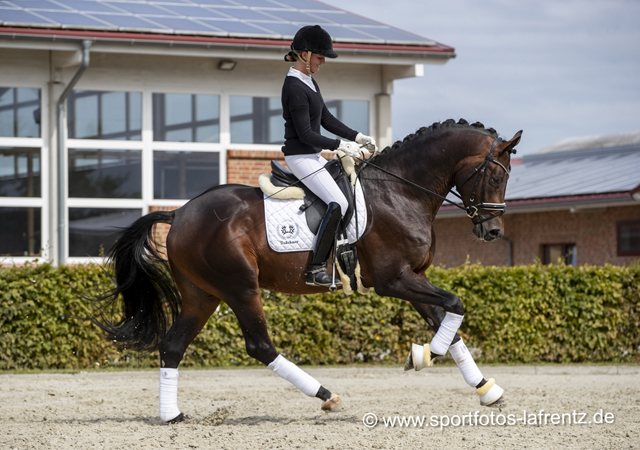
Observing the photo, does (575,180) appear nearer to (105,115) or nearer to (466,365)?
(105,115)

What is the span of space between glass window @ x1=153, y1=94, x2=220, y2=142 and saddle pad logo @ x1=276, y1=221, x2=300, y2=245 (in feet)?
27.1

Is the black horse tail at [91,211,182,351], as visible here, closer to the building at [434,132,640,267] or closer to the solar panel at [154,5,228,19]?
the solar panel at [154,5,228,19]

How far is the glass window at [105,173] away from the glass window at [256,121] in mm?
1912

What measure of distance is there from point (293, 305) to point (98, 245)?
4418 mm

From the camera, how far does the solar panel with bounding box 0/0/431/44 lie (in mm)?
13047

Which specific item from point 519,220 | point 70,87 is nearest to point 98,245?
point 70,87

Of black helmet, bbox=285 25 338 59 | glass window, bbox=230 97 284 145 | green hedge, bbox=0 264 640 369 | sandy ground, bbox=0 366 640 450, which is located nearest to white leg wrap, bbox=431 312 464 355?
sandy ground, bbox=0 366 640 450

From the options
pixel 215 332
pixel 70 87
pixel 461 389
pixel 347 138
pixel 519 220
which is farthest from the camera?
pixel 519 220

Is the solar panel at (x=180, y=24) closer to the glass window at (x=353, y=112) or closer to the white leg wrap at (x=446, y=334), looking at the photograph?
the glass window at (x=353, y=112)

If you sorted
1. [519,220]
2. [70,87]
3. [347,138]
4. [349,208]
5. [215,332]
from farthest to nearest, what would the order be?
[519,220]
[70,87]
[215,332]
[347,138]
[349,208]

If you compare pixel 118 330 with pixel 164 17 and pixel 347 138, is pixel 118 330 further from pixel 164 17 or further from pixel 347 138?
pixel 164 17

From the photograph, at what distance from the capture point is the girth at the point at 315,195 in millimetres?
6141

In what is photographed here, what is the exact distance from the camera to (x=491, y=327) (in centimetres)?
1159

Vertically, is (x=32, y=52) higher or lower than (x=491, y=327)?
higher
